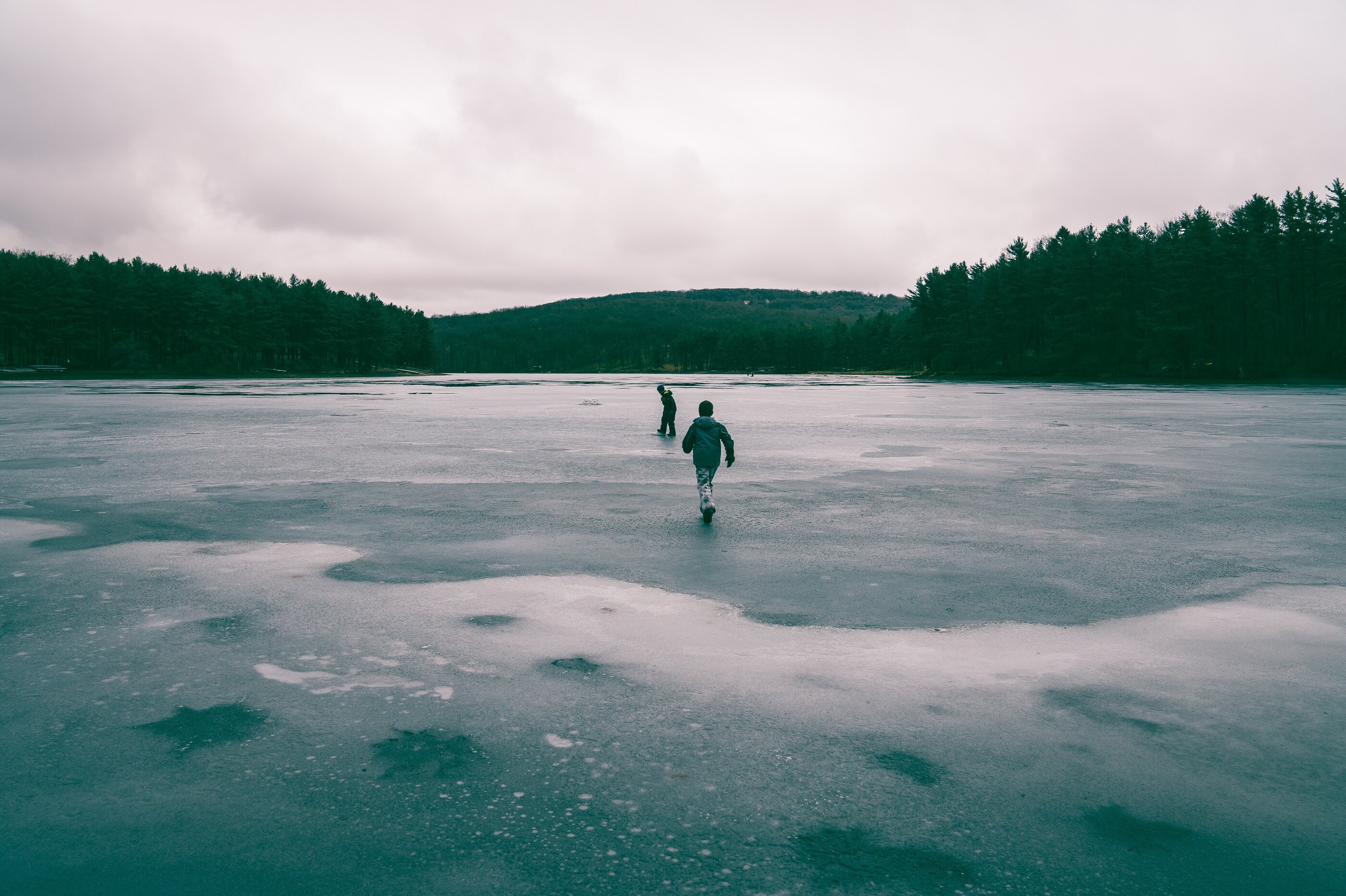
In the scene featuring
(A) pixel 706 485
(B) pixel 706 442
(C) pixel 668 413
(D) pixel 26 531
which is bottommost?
(D) pixel 26 531

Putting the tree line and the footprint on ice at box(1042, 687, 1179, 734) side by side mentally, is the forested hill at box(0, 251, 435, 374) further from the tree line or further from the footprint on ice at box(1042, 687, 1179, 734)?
the footprint on ice at box(1042, 687, 1179, 734)

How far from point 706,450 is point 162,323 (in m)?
116

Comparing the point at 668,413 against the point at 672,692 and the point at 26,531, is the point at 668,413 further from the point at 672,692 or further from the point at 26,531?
the point at 672,692

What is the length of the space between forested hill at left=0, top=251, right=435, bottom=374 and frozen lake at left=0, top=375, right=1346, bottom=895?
10564 centimetres

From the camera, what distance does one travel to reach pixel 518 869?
3273mm

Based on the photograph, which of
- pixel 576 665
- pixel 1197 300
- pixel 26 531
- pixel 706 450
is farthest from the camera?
pixel 1197 300

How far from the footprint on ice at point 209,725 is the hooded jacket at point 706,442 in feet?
21.5

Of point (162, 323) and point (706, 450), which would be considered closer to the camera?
point (706, 450)

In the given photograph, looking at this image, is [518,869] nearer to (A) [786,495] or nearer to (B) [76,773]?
(B) [76,773]

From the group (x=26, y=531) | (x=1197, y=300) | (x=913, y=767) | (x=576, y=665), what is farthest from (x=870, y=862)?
(x=1197, y=300)

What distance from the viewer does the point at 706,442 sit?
1070 centimetres

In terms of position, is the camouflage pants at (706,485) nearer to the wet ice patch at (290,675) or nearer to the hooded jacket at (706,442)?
the hooded jacket at (706,442)

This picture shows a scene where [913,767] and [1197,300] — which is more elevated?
[1197,300]

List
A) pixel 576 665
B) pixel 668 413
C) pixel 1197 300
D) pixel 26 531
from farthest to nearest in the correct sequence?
pixel 1197 300 → pixel 668 413 → pixel 26 531 → pixel 576 665
